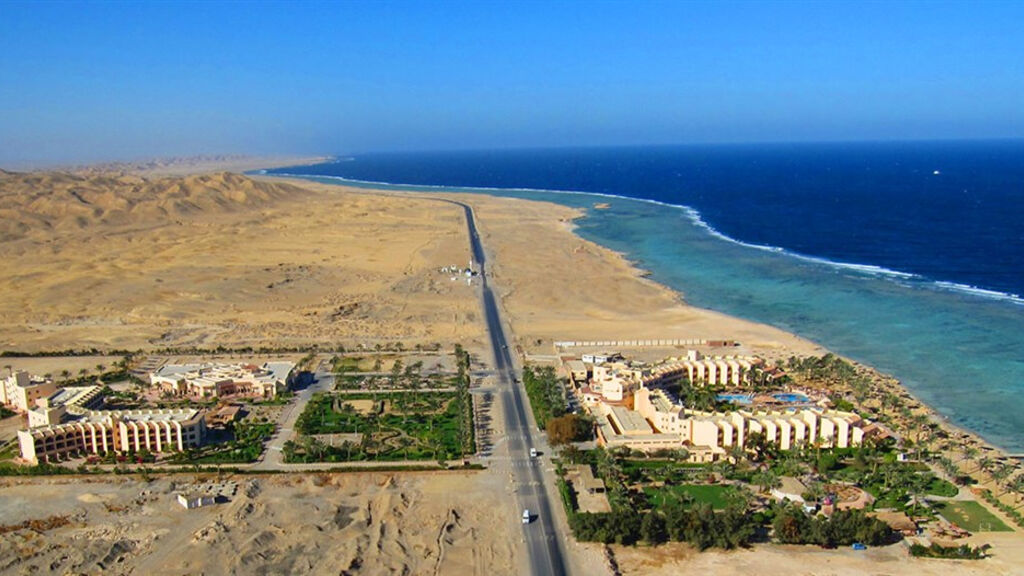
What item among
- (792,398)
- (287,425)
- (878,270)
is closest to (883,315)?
(878,270)

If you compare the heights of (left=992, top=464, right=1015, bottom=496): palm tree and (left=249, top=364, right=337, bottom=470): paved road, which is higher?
(left=992, top=464, right=1015, bottom=496): palm tree

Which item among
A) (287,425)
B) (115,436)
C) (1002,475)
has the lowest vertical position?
(287,425)

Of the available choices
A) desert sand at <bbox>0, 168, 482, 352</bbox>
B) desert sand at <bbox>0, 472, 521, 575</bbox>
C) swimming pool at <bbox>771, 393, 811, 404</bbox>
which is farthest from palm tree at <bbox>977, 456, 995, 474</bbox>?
desert sand at <bbox>0, 168, 482, 352</bbox>

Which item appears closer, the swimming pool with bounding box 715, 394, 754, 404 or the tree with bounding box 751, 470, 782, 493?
the tree with bounding box 751, 470, 782, 493

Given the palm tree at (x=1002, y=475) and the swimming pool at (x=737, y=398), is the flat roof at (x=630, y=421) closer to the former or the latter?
the swimming pool at (x=737, y=398)

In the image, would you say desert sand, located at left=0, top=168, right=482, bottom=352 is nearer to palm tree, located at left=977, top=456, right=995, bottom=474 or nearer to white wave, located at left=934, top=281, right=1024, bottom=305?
palm tree, located at left=977, top=456, right=995, bottom=474

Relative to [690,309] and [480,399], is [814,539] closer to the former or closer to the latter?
[480,399]

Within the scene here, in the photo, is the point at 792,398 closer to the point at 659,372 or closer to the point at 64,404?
the point at 659,372

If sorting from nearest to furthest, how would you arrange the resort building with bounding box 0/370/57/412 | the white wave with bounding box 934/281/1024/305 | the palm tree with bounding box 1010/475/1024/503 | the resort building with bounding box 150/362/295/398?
1. the palm tree with bounding box 1010/475/1024/503
2. the resort building with bounding box 0/370/57/412
3. the resort building with bounding box 150/362/295/398
4. the white wave with bounding box 934/281/1024/305
